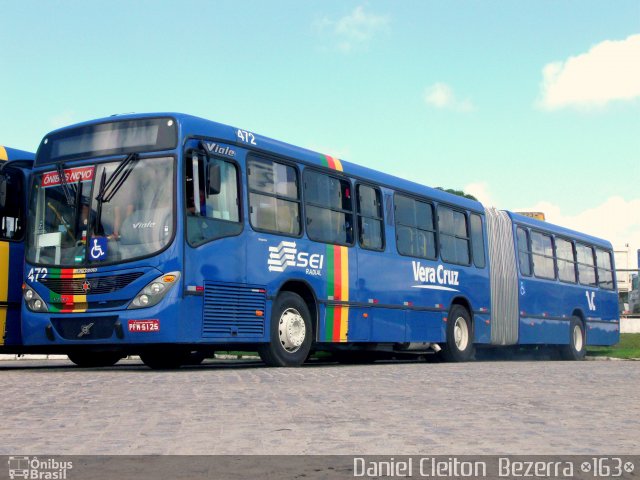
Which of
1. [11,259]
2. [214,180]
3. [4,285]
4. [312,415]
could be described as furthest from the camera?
[11,259]

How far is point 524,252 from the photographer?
78.4ft

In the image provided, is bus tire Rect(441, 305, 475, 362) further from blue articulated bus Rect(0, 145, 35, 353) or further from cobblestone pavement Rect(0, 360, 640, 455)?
blue articulated bus Rect(0, 145, 35, 353)

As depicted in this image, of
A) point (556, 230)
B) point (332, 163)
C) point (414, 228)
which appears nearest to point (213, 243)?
point (332, 163)

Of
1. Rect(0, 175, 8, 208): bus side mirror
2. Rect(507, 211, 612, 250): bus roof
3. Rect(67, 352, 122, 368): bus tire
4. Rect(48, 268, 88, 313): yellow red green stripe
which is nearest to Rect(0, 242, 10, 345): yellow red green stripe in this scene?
Rect(0, 175, 8, 208): bus side mirror

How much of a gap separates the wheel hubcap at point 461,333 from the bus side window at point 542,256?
176 inches

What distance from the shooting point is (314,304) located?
15070 mm

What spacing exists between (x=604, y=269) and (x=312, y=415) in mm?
22879

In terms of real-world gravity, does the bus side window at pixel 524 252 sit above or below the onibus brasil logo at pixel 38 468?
above

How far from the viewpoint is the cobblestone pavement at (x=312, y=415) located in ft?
19.3

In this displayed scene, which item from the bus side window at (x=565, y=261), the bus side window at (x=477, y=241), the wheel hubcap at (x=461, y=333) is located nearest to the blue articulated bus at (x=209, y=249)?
the wheel hubcap at (x=461, y=333)

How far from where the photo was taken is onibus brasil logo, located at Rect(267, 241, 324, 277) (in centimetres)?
1420

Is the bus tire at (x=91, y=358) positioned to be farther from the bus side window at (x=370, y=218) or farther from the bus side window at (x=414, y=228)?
the bus side window at (x=414, y=228)

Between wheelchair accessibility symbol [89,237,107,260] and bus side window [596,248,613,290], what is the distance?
1854cm

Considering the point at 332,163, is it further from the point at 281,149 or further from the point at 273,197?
the point at 273,197
